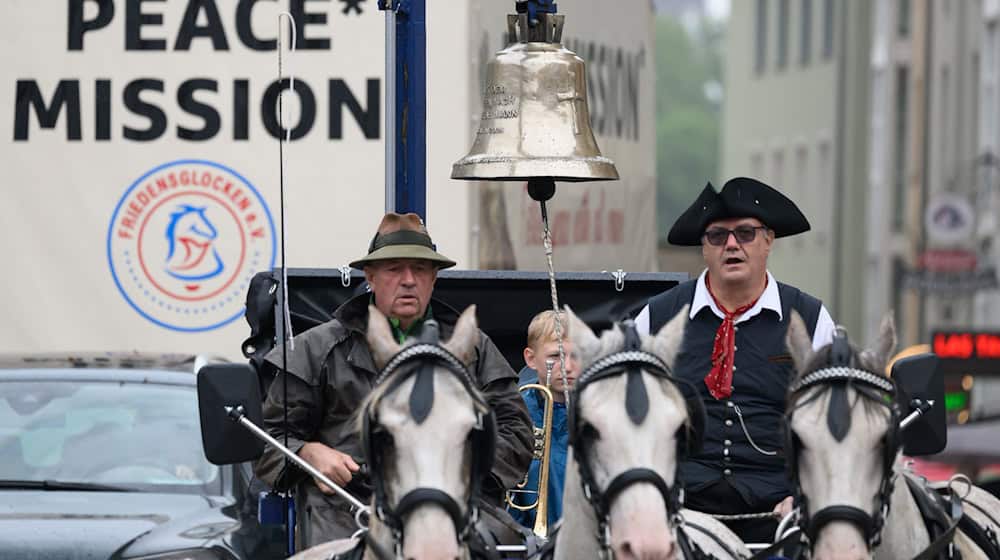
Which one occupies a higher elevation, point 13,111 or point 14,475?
point 13,111

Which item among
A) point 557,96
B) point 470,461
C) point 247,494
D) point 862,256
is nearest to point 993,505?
point 557,96

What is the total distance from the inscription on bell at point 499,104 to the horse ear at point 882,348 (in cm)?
211

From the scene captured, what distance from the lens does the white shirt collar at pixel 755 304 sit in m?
8.43

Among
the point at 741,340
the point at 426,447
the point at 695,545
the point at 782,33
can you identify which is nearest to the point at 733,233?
the point at 741,340

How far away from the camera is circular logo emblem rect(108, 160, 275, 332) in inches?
502

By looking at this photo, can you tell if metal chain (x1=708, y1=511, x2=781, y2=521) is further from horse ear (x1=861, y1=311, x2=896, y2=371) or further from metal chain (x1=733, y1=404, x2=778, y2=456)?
horse ear (x1=861, y1=311, x2=896, y2=371)

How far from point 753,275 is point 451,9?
13.4ft

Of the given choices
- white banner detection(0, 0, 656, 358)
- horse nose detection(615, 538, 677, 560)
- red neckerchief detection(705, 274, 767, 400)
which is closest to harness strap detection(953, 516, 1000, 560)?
red neckerchief detection(705, 274, 767, 400)

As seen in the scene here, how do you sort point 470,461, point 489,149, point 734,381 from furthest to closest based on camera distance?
1. point 489,149
2. point 734,381
3. point 470,461

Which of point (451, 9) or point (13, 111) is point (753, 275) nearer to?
point (451, 9)

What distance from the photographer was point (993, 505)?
8883mm

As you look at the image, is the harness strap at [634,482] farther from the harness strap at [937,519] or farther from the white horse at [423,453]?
the harness strap at [937,519]

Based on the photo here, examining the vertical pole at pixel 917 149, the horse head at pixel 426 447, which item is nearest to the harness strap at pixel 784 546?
the horse head at pixel 426 447

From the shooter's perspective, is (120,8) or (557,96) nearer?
(557,96)
